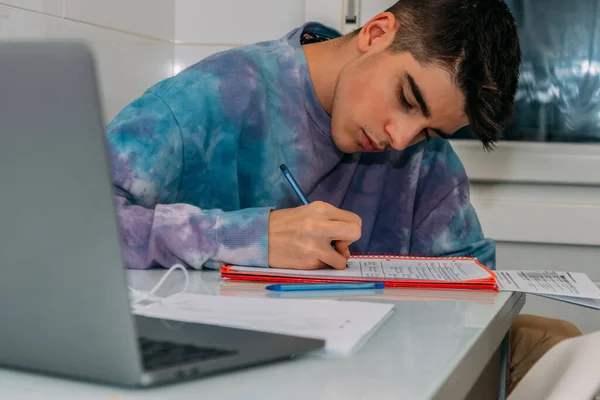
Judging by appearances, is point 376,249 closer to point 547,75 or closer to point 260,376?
point 547,75

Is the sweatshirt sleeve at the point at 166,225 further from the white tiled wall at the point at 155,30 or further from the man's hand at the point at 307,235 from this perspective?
the white tiled wall at the point at 155,30

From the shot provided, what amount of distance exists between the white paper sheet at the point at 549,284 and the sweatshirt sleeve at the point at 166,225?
1.06ft

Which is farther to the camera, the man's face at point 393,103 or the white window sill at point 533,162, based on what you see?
the white window sill at point 533,162

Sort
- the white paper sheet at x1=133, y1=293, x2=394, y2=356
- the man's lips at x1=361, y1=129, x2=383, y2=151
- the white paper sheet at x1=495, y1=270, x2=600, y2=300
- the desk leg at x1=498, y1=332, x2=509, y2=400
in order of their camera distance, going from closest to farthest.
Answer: the white paper sheet at x1=133, y1=293, x2=394, y2=356, the white paper sheet at x1=495, y1=270, x2=600, y2=300, the desk leg at x1=498, y1=332, x2=509, y2=400, the man's lips at x1=361, y1=129, x2=383, y2=151

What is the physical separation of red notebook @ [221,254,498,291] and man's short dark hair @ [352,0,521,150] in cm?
26

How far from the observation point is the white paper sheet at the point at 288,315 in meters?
0.60

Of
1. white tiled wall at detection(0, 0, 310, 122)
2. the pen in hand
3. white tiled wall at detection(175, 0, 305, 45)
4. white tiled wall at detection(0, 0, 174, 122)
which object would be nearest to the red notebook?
the pen in hand

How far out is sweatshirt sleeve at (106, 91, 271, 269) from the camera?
100 cm

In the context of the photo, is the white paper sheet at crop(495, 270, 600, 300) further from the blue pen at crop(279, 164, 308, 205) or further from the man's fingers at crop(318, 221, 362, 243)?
the blue pen at crop(279, 164, 308, 205)

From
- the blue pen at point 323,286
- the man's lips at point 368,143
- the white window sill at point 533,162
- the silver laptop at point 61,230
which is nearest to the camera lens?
the silver laptop at point 61,230

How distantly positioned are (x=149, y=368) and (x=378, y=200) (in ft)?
3.40

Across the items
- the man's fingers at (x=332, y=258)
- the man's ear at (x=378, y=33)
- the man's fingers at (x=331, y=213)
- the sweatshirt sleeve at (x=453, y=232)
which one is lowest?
the sweatshirt sleeve at (x=453, y=232)

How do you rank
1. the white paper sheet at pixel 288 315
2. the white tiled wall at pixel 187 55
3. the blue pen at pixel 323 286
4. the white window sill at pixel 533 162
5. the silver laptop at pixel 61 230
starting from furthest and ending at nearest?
the white tiled wall at pixel 187 55 < the white window sill at pixel 533 162 < the blue pen at pixel 323 286 < the white paper sheet at pixel 288 315 < the silver laptop at pixel 61 230

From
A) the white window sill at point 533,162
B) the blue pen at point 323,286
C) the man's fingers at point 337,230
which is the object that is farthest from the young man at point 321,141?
the white window sill at point 533,162
